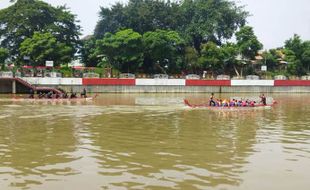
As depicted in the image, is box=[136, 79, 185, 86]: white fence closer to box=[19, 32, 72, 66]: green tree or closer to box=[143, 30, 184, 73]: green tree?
box=[143, 30, 184, 73]: green tree

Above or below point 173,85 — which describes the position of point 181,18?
above

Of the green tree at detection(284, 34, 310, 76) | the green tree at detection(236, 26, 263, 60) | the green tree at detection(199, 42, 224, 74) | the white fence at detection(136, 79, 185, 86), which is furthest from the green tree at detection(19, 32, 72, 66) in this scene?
the green tree at detection(284, 34, 310, 76)

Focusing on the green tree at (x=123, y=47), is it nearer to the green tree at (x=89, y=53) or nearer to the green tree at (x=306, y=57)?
the green tree at (x=89, y=53)

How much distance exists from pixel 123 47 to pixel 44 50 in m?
12.0

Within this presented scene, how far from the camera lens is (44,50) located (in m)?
60.7

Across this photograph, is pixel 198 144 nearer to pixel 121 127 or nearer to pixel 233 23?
pixel 121 127

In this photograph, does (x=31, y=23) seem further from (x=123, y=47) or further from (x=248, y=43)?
(x=248, y=43)

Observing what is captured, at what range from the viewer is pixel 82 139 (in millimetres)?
17953

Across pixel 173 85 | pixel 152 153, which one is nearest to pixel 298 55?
pixel 173 85

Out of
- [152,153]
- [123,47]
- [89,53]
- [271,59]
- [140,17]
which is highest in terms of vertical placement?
[140,17]

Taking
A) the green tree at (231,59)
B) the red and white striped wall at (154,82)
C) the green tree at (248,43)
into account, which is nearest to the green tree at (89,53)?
the red and white striped wall at (154,82)

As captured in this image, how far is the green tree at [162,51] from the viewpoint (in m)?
65.6

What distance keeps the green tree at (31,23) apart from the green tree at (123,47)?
693 centimetres

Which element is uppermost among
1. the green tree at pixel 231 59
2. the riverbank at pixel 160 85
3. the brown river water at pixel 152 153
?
the green tree at pixel 231 59
